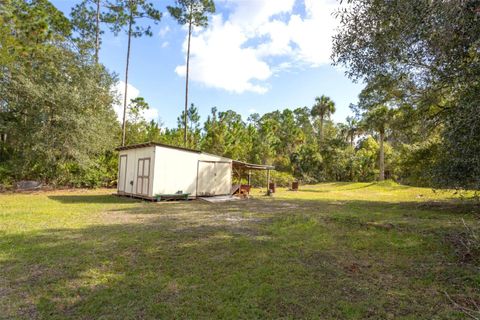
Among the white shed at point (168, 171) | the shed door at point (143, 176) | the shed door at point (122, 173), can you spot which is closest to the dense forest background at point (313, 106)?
the shed door at point (122, 173)

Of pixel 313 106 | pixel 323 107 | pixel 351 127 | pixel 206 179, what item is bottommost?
pixel 206 179

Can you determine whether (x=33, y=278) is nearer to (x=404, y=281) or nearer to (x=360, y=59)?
(x=404, y=281)

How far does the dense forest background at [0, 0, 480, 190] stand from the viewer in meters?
4.79

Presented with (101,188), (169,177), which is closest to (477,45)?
(169,177)

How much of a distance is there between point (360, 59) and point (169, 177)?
34.6ft

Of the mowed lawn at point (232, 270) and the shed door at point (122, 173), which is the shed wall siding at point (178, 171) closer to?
the shed door at point (122, 173)

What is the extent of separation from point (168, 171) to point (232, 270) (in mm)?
10278

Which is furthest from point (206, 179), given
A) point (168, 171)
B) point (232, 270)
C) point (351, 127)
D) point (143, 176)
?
point (351, 127)

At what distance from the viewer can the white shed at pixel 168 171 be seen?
44.4ft

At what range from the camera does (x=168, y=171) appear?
550 inches

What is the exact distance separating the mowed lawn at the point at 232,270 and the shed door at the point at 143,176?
19.0ft

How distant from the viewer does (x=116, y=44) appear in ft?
72.8

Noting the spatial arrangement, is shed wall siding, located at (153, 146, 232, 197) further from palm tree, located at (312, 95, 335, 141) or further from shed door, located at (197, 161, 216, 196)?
palm tree, located at (312, 95, 335, 141)

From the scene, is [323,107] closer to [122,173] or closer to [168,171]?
[168,171]
